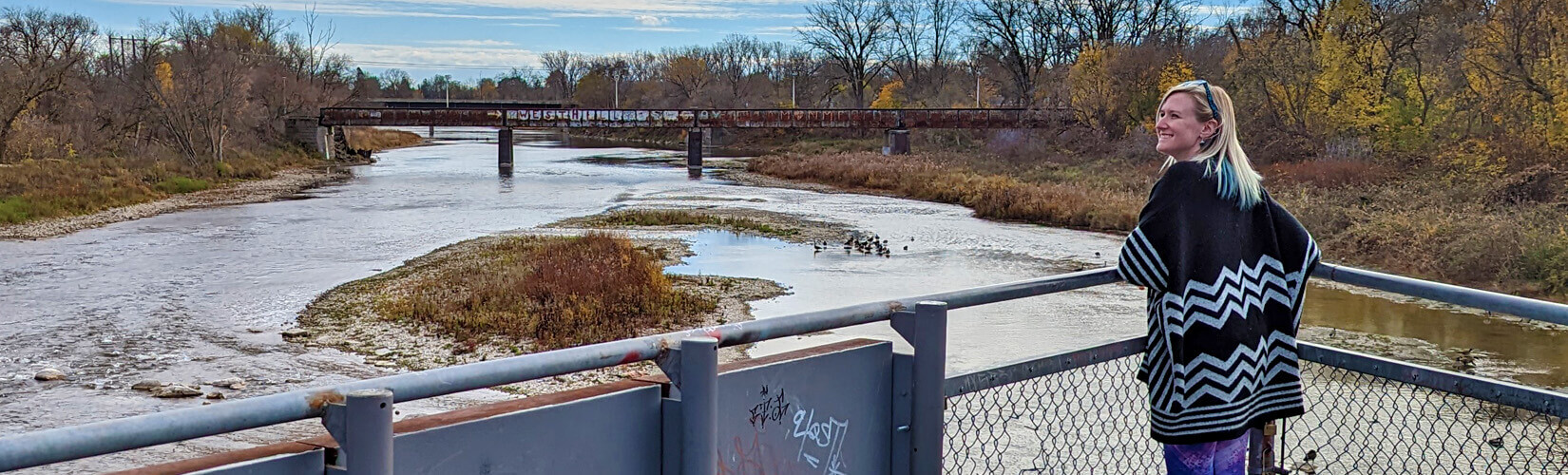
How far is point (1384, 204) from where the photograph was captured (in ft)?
91.2

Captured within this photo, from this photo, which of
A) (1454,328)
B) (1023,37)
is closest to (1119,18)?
(1023,37)

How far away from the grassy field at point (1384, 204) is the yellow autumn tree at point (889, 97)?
4838cm

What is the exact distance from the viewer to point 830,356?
376 cm

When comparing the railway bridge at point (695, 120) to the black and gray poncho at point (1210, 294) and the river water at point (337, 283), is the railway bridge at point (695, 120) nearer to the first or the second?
the river water at point (337, 283)

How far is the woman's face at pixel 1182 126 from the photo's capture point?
3586 millimetres

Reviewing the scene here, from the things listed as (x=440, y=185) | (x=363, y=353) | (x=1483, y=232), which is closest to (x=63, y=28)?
(x=440, y=185)

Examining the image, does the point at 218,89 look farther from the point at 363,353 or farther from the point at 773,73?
the point at 773,73

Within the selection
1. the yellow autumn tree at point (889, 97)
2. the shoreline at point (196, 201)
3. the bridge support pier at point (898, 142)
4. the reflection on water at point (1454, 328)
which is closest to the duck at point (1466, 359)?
the reflection on water at point (1454, 328)

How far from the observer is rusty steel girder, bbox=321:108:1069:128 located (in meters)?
63.2

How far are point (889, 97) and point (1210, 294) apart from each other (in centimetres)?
10051

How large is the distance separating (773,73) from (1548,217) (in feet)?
413

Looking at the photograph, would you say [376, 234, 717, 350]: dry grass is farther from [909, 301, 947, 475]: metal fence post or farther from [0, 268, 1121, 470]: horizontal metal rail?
[0, 268, 1121, 470]: horizontal metal rail

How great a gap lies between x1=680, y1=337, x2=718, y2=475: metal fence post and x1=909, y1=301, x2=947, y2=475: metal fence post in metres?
0.81

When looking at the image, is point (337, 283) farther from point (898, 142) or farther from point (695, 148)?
point (898, 142)
